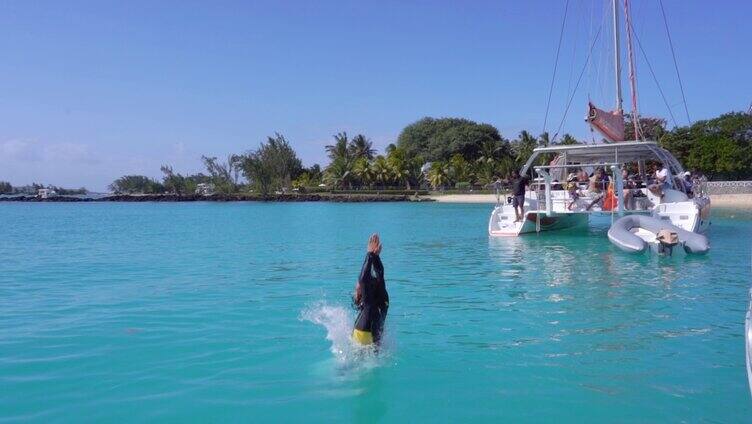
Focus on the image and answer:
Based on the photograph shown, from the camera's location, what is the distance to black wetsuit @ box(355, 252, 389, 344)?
7500 millimetres

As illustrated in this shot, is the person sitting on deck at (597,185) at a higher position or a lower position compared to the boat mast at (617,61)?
lower

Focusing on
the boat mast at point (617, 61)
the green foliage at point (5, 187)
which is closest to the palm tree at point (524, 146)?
the boat mast at point (617, 61)

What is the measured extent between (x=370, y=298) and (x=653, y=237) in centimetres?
1467

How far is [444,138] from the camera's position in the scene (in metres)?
102

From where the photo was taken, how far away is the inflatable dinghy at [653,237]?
18.6m

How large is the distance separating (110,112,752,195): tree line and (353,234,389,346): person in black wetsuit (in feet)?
180

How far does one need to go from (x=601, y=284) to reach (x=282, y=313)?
6.99m

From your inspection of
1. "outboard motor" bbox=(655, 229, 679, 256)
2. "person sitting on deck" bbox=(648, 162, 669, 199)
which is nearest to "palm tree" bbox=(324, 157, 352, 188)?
"person sitting on deck" bbox=(648, 162, 669, 199)

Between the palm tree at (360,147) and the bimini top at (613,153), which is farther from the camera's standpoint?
the palm tree at (360,147)

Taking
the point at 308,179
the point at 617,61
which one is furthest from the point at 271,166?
the point at 617,61

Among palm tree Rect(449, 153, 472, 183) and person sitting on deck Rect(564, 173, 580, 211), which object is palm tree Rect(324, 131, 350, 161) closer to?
palm tree Rect(449, 153, 472, 183)

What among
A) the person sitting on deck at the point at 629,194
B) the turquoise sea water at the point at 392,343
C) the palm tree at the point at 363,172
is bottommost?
the turquoise sea water at the point at 392,343

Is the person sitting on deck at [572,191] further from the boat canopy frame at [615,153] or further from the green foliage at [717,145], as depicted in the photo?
the green foliage at [717,145]

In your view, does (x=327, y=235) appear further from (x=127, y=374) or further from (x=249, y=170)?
(x=249, y=170)
